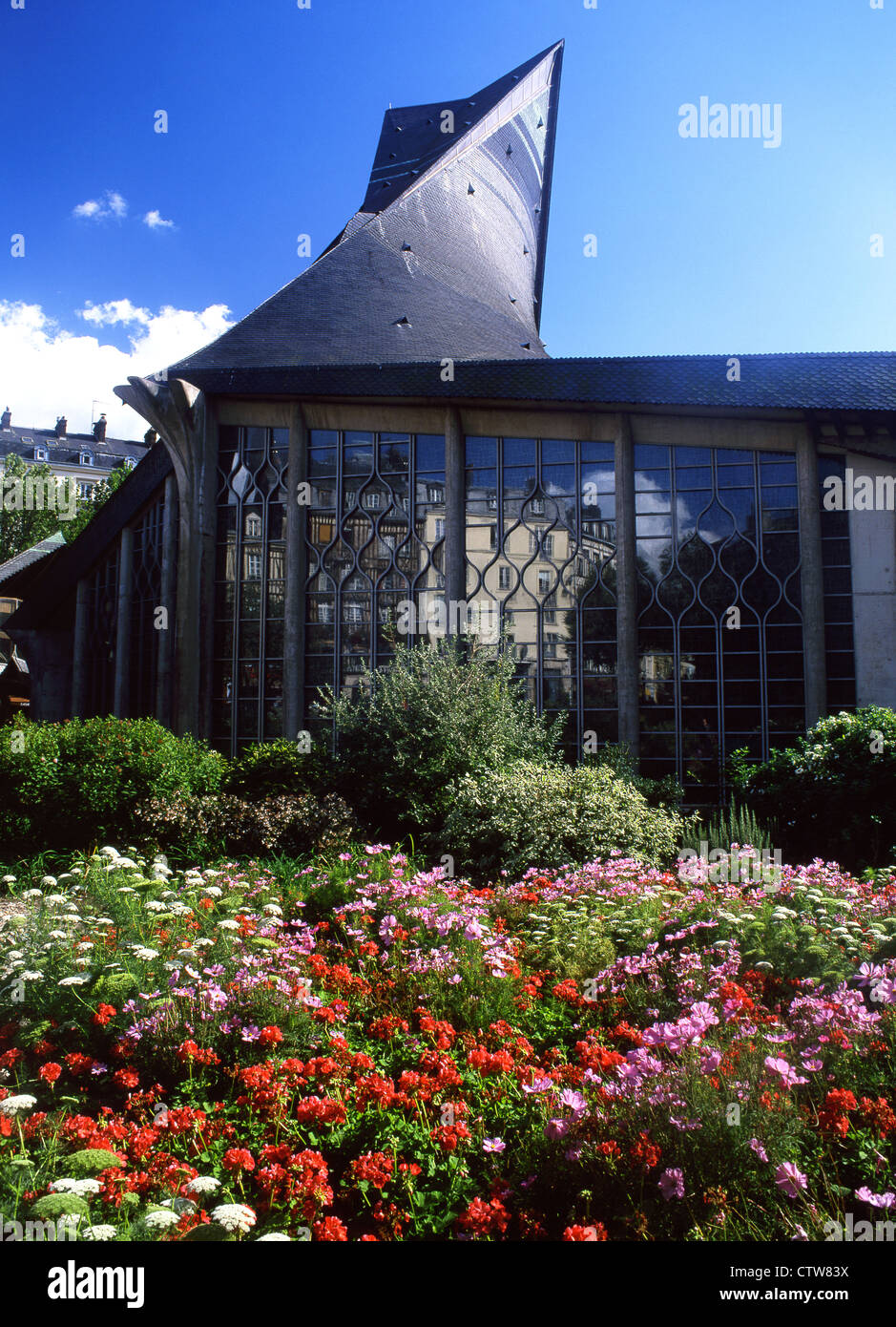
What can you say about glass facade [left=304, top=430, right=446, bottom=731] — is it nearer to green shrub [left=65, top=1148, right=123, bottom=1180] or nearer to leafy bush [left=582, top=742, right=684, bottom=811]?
leafy bush [left=582, top=742, right=684, bottom=811]

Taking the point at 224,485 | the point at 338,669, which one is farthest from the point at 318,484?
the point at 338,669

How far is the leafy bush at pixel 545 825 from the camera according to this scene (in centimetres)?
770

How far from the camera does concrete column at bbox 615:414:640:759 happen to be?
13422 millimetres

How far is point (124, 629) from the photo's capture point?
18.2m

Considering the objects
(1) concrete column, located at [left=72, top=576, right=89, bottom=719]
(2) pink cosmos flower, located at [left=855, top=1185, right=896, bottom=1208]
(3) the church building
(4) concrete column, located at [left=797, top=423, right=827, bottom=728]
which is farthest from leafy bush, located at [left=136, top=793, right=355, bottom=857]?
(1) concrete column, located at [left=72, top=576, right=89, bottom=719]

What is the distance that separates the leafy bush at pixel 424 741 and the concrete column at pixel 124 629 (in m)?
9.23

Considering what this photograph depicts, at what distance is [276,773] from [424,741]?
188 centimetres

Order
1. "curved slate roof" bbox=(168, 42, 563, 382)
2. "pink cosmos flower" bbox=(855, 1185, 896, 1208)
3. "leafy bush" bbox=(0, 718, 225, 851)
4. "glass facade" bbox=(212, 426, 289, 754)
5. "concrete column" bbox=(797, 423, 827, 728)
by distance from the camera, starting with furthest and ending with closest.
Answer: "curved slate roof" bbox=(168, 42, 563, 382), "glass facade" bbox=(212, 426, 289, 754), "concrete column" bbox=(797, 423, 827, 728), "leafy bush" bbox=(0, 718, 225, 851), "pink cosmos flower" bbox=(855, 1185, 896, 1208)

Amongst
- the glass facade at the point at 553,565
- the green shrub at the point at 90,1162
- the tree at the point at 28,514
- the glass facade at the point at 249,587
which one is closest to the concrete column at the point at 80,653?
the glass facade at the point at 249,587

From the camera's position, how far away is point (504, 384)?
1378cm

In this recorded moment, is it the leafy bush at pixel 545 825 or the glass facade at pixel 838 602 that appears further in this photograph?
the glass facade at pixel 838 602

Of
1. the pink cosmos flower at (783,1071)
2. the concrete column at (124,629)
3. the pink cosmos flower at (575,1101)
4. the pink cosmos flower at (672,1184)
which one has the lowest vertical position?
the pink cosmos flower at (672,1184)

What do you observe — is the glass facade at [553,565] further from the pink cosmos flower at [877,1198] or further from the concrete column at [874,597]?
the pink cosmos flower at [877,1198]

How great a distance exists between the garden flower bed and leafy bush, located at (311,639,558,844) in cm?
300
